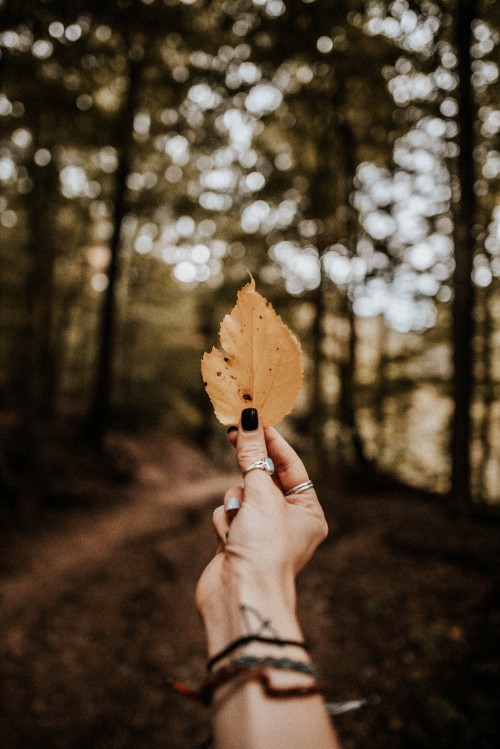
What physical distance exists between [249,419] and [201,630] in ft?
18.2

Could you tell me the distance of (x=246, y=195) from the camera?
1020cm

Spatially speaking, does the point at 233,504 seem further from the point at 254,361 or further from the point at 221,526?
the point at 254,361

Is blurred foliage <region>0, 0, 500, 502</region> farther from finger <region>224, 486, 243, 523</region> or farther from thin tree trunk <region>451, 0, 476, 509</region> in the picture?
finger <region>224, 486, 243, 523</region>

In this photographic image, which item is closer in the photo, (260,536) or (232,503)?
(260,536)

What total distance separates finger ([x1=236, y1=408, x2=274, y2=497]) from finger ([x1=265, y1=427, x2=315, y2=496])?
0.34 ft

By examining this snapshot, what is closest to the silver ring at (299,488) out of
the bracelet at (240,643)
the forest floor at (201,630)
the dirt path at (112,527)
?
the bracelet at (240,643)

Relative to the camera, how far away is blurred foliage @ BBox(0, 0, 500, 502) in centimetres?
592

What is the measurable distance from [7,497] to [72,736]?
5.15 meters

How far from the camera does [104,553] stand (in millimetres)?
7289

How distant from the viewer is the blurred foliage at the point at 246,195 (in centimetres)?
592

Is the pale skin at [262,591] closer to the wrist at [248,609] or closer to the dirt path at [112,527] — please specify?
the wrist at [248,609]

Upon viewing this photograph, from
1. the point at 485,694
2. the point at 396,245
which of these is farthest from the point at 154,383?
the point at 485,694

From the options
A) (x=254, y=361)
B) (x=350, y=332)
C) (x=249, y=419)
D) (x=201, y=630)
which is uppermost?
(x=350, y=332)

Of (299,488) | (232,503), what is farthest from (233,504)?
(299,488)
